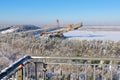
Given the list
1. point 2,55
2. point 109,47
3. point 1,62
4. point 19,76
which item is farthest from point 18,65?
point 109,47

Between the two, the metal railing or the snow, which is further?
the snow

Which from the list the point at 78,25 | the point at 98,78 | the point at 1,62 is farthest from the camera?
the point at 78,25

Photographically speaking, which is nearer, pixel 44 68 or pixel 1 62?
pixel 44 68

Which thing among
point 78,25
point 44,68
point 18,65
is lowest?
point 78,25

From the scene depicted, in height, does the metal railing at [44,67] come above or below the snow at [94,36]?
above

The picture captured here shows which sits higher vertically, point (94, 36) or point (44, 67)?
point (44, 67)

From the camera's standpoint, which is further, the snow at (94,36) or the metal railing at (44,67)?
the snow at (94,36)

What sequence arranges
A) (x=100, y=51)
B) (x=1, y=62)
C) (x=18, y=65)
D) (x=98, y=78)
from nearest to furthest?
→ (x=18, y=65) < (x=98, y=78) < (x=1, y=62) < (x=100, y=51)

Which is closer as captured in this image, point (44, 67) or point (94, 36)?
point (44, 67)

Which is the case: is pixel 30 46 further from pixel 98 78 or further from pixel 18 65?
pixel 18 65

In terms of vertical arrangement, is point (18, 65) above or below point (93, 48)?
above

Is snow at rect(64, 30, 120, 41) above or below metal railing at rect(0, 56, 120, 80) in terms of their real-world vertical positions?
below
